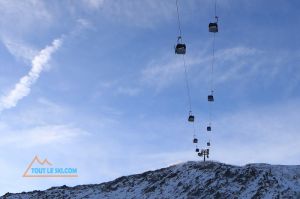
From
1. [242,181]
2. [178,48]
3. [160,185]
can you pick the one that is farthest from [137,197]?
[178,48]

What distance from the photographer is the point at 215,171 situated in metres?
59.5

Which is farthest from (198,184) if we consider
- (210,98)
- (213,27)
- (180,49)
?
(180,49)

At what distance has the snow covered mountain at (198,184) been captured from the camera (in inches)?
2048

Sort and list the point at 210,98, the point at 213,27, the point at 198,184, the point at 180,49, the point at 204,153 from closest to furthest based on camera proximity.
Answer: the point at 180,49, the point at 213,27, the point at 210,98, the point at 198,184, the point at 204,153

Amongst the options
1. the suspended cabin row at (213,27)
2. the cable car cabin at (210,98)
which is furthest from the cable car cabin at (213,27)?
the cable car cabin at (210,98)

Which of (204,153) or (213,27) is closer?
(213,27)

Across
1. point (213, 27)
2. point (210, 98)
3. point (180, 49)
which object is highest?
point (210, 98)

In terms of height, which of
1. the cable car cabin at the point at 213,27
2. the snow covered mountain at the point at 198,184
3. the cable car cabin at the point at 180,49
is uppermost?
the cable car cabin at the point at 213,27

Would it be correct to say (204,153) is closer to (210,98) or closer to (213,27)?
(210,98)

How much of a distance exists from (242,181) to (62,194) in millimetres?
25548

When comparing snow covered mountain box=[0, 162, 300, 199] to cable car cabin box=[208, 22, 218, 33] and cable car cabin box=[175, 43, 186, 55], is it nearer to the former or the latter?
cable car cabin box=[208, 22, 218, 33]

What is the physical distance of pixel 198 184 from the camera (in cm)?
5769

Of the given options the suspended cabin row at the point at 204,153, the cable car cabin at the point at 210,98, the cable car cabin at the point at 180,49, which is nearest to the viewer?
the cable car cabin at the point at 180,49

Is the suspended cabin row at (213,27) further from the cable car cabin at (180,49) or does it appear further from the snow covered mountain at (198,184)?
the snow covered mountain at (198,184)
